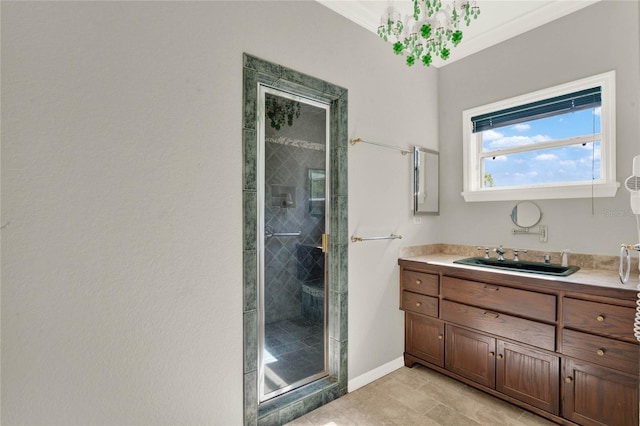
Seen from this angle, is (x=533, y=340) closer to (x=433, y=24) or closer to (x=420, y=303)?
(x=420, y=303)

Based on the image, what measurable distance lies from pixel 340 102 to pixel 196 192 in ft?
4.19

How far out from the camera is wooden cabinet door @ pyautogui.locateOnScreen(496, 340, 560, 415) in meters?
1.96

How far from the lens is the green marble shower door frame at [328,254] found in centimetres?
182

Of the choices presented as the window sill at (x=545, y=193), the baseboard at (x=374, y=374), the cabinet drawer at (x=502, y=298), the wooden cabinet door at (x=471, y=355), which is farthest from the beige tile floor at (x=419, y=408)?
the window sill at (x=545, y=193)

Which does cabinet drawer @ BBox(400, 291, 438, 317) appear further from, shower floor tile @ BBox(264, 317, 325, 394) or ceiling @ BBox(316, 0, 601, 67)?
ceiling @ BBox(316, 0, 601, 67)

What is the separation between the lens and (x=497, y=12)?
2459 mm

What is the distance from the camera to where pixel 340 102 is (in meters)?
2.31

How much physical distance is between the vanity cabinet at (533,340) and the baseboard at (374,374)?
0.18m

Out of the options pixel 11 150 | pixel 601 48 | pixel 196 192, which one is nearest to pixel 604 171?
pixel 601 48

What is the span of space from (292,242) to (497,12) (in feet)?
8.03

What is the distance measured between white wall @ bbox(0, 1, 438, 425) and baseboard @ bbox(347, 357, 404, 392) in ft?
3.12

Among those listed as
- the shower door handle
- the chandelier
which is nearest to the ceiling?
the chandelier

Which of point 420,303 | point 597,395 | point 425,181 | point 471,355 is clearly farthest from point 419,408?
point 425,181

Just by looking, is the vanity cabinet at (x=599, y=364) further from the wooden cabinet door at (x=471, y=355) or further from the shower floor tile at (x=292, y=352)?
the shower floor tile at (x=292, y=352)
